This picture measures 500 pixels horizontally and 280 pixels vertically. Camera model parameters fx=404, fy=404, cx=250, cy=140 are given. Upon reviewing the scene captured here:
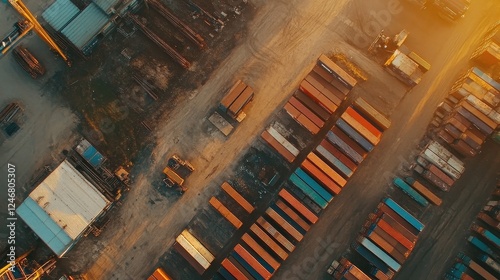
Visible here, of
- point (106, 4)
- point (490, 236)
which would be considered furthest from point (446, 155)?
point (106, 4)

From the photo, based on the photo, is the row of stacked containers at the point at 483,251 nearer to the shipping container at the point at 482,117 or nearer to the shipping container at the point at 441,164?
the shipping container at the point at 441,164

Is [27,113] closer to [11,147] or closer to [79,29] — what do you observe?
[11,147]

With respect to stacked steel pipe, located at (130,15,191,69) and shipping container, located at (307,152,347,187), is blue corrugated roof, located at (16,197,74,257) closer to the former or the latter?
stacked steel pipe, located at (130,15,191,69)

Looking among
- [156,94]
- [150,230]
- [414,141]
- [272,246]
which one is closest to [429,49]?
[414,141]

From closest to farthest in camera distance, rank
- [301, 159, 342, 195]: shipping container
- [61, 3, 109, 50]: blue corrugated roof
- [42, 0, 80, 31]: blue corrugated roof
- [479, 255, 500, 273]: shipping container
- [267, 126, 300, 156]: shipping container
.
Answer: [479, 255, 500, 273]: shipping container < [301, 159, 342, 195]: shipping container < [267, 126, 300, 156]: shipping container < [61, 3, 109, 50]: blue corrugated roof < [42, 0, 80, 31]: blue corrugated roof

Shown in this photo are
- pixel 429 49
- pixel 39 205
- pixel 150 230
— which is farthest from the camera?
pixel 429 49

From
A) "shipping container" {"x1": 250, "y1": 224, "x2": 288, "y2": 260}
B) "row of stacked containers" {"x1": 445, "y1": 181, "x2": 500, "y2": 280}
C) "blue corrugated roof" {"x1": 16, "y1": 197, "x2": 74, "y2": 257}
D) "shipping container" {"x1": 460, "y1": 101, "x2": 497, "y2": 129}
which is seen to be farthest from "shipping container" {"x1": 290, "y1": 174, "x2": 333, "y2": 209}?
"blue corrugated roof" {"x1": 16, "y1": 197, "x2": 74, "y2": 257}

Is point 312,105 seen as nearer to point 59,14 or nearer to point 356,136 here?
point 356,136
